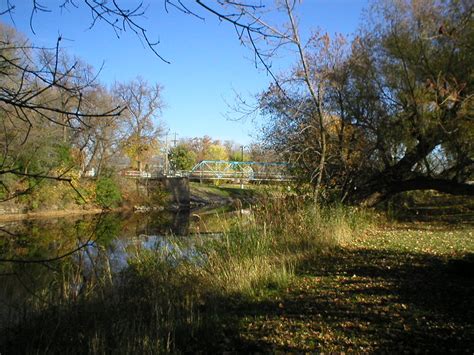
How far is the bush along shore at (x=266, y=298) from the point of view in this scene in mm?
5152

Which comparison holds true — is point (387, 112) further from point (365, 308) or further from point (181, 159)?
point (181, 159)

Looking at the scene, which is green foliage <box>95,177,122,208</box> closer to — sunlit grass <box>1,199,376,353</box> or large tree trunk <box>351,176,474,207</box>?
large tree trunk <box>351,176,474,207</box>

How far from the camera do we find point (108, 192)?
35.1 m

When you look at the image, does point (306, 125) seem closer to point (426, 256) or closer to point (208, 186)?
point (426, 256)

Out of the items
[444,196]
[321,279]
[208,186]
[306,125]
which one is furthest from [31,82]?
[208,186]

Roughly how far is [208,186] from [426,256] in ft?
144

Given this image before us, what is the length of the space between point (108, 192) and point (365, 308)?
3143 centimetres

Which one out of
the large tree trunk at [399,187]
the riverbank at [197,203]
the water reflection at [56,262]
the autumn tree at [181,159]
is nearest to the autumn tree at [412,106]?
the large tree trunk at [399,187]

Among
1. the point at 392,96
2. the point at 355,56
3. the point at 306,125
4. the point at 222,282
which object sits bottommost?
the point at 222,282

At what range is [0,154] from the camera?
3.97 meters

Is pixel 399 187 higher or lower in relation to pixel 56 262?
higher

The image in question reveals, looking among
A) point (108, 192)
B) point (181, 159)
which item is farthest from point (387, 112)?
point (181, 159)

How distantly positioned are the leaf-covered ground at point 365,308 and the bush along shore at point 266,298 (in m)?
0.02

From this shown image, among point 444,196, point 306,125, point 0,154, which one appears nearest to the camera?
point 0,154
